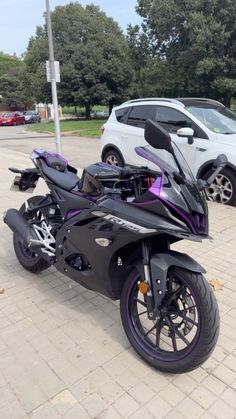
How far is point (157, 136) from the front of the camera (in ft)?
6.95

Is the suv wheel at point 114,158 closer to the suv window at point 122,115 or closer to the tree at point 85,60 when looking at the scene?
the suv window at point 122,115

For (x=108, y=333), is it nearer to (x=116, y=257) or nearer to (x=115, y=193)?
(x=116, y=257)

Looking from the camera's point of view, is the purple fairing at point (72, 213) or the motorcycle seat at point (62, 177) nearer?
the purple fairing at point (72, 213)

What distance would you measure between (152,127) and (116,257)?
100 cm

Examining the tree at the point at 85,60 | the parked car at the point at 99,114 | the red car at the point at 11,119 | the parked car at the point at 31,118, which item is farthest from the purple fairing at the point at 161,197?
the parked car at the point at 31,118

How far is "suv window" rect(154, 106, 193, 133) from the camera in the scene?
663 centimetres

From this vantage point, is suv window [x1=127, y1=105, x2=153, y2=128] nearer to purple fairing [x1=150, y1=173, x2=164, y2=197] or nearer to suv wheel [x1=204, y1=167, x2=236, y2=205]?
suv wheel [x1=204, y1=167, x2=236, y2=205]

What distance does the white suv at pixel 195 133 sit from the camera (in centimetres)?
620

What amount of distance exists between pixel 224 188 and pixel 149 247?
4206mm

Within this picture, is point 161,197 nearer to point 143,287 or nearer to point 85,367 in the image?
point 143,287

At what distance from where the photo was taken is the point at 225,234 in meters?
5.13

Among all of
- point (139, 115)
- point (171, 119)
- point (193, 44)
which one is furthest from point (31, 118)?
point (171, 119)

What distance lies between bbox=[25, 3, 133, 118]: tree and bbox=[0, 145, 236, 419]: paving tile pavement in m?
32.1

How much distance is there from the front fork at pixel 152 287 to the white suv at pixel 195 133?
3867 mm
